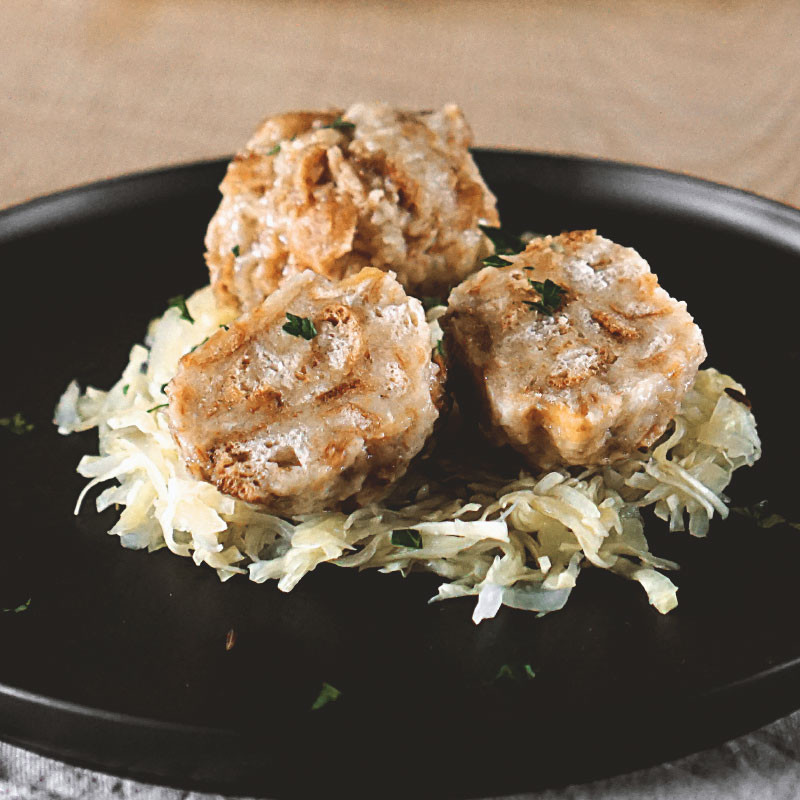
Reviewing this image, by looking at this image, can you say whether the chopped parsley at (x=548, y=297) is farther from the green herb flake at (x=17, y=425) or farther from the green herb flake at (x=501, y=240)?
the green herb flake at (x=17, y=425)

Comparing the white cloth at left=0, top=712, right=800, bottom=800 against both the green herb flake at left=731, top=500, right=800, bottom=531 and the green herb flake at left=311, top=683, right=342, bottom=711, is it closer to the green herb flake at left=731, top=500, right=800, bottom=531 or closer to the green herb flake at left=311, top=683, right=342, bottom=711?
the green herb flake at left=311, top=683, right=342, bottom=711

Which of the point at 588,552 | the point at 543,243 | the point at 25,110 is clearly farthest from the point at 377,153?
the point at 25,110

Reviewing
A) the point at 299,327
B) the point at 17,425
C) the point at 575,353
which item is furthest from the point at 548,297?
the point at 17,425

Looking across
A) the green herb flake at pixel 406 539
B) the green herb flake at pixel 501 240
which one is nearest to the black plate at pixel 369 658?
the green herb flake at pixel 406 539

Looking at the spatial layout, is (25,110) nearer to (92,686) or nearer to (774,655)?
(92,686)

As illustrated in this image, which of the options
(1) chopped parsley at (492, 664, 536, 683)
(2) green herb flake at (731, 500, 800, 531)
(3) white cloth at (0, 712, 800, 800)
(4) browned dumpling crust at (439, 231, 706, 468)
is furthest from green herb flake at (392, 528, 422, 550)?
(2) green herb flake at (731, 500, 800, 531)

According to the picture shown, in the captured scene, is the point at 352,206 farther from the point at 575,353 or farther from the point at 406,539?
the point at 406,539

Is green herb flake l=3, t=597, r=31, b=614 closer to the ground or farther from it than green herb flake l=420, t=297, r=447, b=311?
closer to the ground
